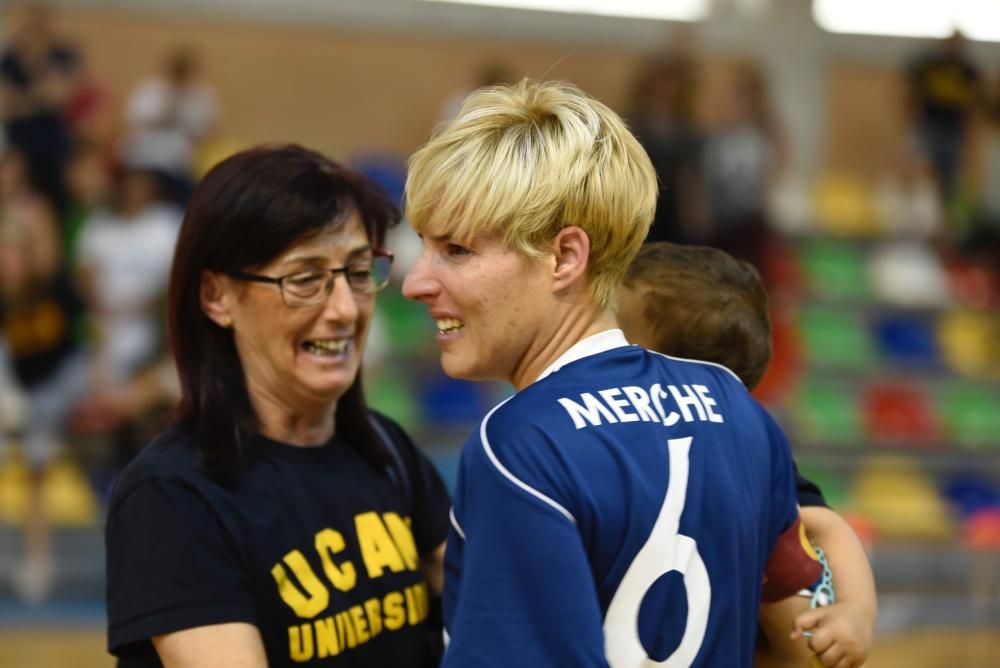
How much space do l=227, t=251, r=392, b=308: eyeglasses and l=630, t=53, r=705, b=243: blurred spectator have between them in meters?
6.38

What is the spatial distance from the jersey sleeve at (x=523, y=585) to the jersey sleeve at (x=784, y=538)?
413mm

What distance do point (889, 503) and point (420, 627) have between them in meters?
7.12

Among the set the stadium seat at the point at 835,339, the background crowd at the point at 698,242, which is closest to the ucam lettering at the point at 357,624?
the background crowd at the point at 698,242

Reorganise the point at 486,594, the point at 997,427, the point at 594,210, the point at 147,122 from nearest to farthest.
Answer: the point at 486,594 → the point at 594,210 → the point at 147,122 → the point at 997,427

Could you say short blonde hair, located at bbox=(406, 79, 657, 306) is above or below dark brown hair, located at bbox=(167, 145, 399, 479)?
above

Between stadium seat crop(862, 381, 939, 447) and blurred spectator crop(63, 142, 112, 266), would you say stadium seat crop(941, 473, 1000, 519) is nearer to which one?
stadium seat crop(862, 381, 939, 447)

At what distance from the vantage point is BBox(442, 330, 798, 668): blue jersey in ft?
5.14

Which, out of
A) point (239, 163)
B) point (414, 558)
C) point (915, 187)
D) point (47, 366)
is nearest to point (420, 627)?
point (414, 558)

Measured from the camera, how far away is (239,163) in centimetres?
225

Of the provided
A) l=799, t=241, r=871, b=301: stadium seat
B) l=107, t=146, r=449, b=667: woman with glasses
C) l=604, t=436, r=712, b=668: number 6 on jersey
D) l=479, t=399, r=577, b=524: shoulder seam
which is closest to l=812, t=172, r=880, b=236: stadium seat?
l=799, t=241, r=871, b=301: stadium seat

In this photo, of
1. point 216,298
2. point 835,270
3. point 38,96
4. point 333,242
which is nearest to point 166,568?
point 216,298

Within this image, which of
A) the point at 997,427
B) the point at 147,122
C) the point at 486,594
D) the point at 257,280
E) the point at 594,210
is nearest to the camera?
the point at 486,594

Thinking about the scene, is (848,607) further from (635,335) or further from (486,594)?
(486,594)

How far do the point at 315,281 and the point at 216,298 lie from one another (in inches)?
6.9
